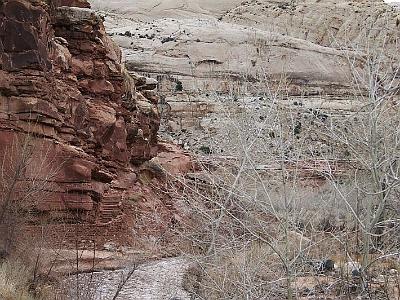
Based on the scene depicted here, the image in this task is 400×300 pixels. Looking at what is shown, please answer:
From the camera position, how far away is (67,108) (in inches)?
570

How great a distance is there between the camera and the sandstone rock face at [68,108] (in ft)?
43.5

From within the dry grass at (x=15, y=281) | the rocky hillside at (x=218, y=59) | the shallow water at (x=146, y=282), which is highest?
the dry grass at (x=15, y=281)

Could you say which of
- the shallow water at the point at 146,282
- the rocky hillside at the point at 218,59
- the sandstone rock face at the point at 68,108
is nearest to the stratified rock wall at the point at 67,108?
the sandstone rock face at the point at 68,108

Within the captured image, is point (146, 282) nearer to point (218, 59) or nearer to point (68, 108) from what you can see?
point (68, 108)

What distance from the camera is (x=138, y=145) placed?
1888 cm

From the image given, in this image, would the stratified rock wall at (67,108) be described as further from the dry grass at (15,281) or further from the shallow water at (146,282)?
the dry grass at (15,281)

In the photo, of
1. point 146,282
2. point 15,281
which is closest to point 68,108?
point 146,282

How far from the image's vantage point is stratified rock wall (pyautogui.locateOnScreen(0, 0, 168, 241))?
13.2m

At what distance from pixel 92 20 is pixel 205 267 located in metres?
8.89

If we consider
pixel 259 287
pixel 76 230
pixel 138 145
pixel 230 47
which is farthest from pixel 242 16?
pixel 259 287

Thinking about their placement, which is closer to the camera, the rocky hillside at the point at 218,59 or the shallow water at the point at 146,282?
the shallow water at the point at 146,282

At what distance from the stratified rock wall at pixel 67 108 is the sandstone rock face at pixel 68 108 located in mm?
22

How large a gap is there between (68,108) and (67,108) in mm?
86

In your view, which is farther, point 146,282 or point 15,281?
point 146,282
